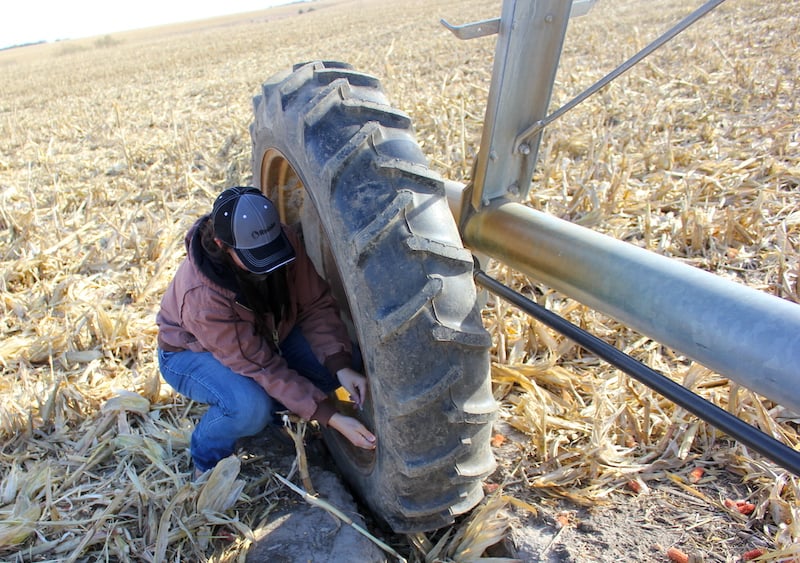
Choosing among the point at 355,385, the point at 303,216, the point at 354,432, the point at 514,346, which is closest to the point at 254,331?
the point at 355,385

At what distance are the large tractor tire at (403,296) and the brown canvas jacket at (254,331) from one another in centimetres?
52

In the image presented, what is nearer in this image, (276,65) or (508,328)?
(508,328)

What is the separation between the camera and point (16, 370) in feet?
11.1

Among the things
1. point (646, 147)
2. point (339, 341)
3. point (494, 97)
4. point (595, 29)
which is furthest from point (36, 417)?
point (595, 29)

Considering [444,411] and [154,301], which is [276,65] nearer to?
[154,301]

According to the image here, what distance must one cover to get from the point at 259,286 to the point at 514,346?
4.28ft

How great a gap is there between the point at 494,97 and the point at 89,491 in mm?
2271

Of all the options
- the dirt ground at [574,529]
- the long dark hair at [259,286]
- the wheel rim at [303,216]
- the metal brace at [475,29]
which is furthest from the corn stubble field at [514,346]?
the metal brace at [475,29]

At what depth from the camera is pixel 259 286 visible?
2.54 metres

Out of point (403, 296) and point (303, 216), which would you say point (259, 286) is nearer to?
point (303, 216)

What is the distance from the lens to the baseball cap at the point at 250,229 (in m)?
2.23

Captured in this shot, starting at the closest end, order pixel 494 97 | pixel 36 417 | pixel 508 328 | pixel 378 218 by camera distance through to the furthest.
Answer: pixel 378 218 → pixel 494 97 → pixel 36 417 → pixel 508 328

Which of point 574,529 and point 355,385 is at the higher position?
point 355,385

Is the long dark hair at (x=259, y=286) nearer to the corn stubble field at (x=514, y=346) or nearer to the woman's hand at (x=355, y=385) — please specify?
the woman's hand at (x=355, y=385)
